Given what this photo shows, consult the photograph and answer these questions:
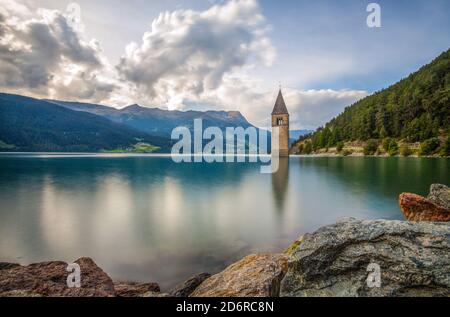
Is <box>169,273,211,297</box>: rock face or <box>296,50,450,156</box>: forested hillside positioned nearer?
<box>169,273,211,297</box>: rock face

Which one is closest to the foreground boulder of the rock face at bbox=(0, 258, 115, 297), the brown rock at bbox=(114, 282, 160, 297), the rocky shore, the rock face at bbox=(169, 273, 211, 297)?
the rocky shore

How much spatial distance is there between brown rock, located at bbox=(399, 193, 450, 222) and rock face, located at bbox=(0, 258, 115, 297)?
16524mm

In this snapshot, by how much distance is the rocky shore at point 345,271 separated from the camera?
539 cm

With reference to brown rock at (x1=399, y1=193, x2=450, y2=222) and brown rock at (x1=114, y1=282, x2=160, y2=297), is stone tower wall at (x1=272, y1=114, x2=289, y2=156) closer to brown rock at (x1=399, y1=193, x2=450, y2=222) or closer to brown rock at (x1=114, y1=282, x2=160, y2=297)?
brown rock at (x1=399, y1=193, x2=450, y2=222)

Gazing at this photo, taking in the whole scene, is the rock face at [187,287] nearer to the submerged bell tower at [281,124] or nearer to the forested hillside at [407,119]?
the forested hillside at [407,119]

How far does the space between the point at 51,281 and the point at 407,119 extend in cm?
16513

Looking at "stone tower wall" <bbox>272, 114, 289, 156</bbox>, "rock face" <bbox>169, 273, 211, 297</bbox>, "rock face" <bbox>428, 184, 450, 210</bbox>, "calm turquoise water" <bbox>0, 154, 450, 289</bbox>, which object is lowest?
"calm turquoise water" <bbox>0, 154, 450, 289</bbox>

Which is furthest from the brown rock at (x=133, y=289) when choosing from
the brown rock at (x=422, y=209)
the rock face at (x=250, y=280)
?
the brown rock at (x=422, y=209)

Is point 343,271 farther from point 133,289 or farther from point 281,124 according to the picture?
point 281,124

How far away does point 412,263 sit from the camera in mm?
5527

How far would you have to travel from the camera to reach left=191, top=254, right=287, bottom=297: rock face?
255 inches

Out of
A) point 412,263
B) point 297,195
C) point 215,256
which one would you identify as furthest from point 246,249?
point 297,195
